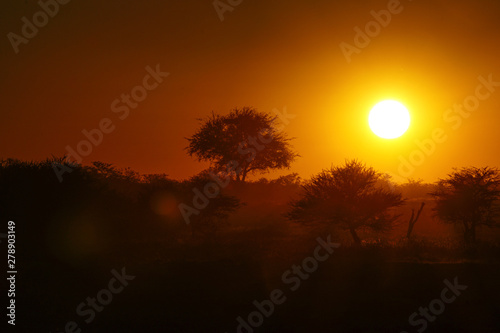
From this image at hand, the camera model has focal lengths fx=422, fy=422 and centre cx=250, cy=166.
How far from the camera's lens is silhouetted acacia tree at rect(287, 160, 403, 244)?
89.5ft

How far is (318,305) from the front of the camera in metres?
14.4

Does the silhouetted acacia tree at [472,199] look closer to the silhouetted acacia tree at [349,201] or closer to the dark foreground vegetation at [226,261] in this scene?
the dark foreground vegetation at [226,261]

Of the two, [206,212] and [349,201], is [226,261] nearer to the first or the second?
[349,201]

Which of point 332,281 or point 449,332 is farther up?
point 332,281

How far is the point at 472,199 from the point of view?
29.7m

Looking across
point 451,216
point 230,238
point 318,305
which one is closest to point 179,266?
point 318,305

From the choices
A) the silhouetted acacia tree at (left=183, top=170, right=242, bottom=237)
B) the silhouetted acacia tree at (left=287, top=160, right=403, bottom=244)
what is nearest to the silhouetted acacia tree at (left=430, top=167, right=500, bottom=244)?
the silhouetted acacia tree at (left=287, top=160, right=403, bottom=244)

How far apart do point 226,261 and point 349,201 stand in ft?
35.6

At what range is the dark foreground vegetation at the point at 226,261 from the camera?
13289 mm

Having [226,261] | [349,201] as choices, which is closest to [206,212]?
[349,201]

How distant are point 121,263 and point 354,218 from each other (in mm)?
14983

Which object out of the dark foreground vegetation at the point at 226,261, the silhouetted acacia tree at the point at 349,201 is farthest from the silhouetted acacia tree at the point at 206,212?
the silhouetted acacia tree at the point at 349,201

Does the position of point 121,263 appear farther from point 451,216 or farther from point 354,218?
point 451,216

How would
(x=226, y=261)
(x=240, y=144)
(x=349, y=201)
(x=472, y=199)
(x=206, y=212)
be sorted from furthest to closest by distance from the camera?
(x=240, y=144) → (x=206, y=212) → (x=472, y=199) → (x=349, y=201) → (x=226, y=261)
